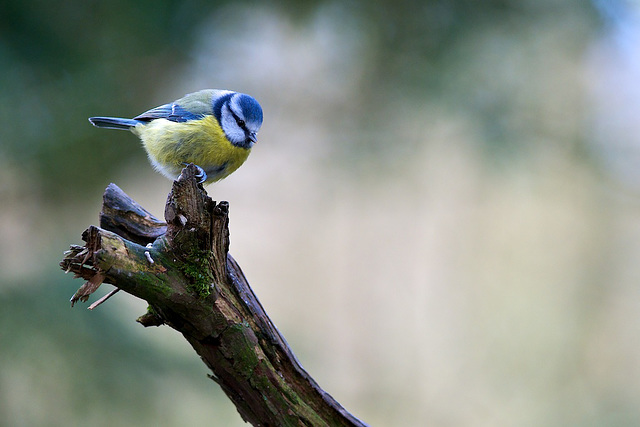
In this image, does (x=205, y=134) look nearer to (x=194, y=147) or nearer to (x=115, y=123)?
(x=194, y=147)

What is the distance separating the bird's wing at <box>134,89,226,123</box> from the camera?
58.3 inches

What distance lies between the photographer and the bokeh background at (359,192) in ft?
7.27

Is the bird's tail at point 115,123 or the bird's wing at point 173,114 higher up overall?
the bird's wing at point 173,114

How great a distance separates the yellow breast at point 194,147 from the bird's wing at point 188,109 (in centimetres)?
3

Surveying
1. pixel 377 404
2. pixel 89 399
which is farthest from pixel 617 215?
pixel 89 399

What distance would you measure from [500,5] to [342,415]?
2.15 m

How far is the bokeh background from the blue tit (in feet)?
3.10

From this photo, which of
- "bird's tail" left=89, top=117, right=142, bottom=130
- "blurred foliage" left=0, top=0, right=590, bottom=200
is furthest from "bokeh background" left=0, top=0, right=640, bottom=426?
"bird's tail" left=89, top=117, right=142, bottom=130

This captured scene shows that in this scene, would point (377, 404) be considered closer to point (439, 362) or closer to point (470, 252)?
point (439, 362)

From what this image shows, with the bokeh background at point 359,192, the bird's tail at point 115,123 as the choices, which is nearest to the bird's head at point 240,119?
the bird's tail at point 115,123

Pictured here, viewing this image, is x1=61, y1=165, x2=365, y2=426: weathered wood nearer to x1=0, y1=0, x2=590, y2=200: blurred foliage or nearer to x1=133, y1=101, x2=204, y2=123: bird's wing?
x1=133, y1=101, x2=204, y2=123: bird's wing

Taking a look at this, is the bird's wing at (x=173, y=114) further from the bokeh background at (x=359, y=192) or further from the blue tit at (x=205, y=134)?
the bokeh background at (x=359, y=192)

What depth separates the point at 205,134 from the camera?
1.42 metres

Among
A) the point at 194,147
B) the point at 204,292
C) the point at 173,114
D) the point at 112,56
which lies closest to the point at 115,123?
the point at 173,114
